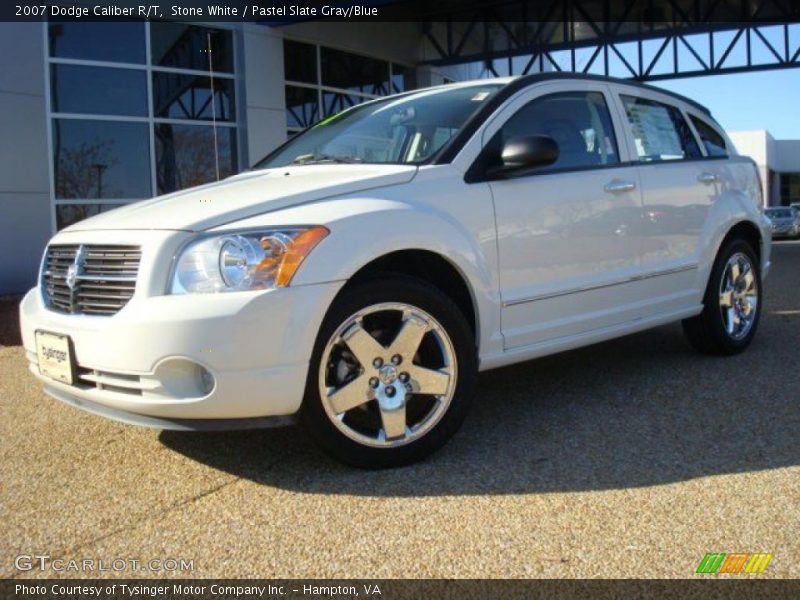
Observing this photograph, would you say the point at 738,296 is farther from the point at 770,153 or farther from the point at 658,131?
the point at 770,153

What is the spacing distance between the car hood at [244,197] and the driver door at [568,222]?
2.06 ft

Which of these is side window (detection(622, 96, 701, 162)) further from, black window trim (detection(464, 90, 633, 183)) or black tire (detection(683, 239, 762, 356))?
black tire (detection(683, 239, 762, 356))

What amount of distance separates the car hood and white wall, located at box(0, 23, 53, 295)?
704 cm

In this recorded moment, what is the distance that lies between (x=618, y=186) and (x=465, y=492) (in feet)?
6.79

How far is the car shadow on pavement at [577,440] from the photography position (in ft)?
10.6

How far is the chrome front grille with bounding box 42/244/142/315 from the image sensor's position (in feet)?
10.3

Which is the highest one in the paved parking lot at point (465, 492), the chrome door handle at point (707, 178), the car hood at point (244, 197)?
the chrome door handle at point (707, 178)

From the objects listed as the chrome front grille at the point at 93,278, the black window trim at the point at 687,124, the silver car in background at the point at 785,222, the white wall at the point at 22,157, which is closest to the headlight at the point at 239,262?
the chrome front grille at the point at 93,278

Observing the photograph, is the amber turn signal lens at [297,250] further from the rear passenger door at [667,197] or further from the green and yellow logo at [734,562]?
the rear passenger door at [667,197]

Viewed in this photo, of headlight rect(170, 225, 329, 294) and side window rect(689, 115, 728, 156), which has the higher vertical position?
side window rect(689, 115, 728, 156)

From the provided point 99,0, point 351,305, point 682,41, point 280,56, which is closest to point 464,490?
point 351,305

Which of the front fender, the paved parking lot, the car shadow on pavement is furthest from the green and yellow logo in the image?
the front fender

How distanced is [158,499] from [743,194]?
4371 millimetres

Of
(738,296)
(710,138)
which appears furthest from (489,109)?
(738,296)
